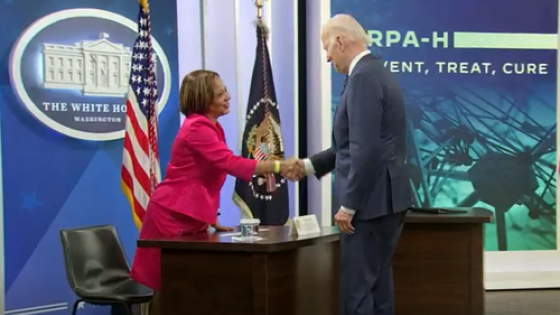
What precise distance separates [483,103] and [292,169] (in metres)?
2.71

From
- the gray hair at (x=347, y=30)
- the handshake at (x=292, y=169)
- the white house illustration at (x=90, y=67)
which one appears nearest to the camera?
the gray hair at (x=347, y=30)

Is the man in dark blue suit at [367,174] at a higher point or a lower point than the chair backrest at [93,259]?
higher

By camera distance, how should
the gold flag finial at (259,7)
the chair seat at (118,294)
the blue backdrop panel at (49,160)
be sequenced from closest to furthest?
the chair seat at (118,294), the blue backdrop panel at (49,160), the gold flag finial at (259,7)

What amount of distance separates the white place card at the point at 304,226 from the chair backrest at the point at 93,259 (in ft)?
3.39

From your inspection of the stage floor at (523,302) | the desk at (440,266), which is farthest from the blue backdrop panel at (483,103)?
the desk at (440,266)

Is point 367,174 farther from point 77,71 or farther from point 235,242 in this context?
point 77,71

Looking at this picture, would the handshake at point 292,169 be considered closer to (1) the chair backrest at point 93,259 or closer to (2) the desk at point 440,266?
(2) the desk at point 440,266

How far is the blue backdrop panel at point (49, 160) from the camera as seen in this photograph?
3764 mm

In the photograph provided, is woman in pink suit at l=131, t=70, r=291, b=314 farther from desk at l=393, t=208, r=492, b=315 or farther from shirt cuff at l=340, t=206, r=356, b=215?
desk at l=393, t=208, r=492, b=315

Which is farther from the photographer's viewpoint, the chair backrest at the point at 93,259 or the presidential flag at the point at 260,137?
the presidential flag at the point at 260,137

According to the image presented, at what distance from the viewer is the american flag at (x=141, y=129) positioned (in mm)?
3799

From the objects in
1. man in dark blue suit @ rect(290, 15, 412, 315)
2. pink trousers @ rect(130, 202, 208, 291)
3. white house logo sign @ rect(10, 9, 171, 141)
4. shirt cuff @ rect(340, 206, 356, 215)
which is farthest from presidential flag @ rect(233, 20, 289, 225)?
shirt cuff @ rect(340, 206, 356, 215)

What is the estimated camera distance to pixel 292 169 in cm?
316

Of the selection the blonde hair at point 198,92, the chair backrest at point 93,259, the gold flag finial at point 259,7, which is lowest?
the chair backrest at point 93,259
